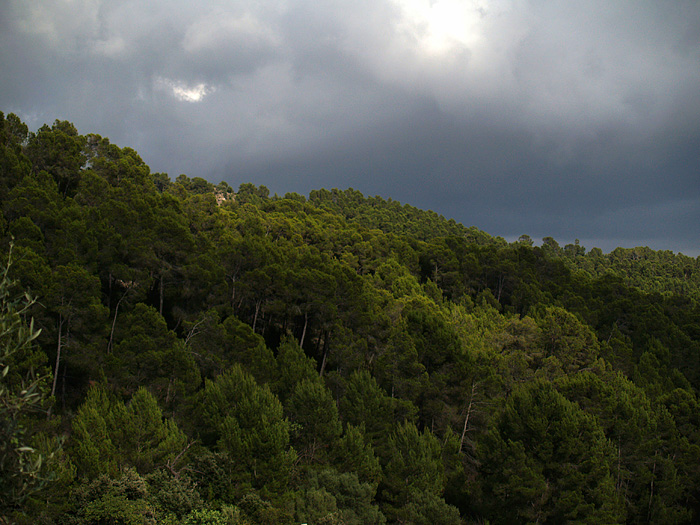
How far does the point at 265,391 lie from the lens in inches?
928

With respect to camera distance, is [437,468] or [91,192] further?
[91,192]

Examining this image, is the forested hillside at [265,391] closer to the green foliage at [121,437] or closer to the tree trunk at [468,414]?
the green foliage at [121,437]

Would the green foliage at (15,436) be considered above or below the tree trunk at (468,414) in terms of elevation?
above

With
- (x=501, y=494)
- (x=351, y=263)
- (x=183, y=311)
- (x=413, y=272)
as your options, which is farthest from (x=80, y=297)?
(x=413, y=272)

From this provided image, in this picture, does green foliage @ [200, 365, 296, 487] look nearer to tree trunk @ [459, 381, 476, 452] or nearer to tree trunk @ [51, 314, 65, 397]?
tree trunk @ [51, 314, 65, 397]

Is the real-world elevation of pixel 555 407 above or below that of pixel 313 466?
above

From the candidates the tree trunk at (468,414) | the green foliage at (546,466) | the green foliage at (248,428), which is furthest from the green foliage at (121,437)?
the tree trunk at (468,414)

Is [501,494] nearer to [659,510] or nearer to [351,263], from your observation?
[659,510]

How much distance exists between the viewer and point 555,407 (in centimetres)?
2655

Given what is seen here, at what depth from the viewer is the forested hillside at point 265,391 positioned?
19.7 m

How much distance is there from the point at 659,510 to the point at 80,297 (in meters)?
35.8

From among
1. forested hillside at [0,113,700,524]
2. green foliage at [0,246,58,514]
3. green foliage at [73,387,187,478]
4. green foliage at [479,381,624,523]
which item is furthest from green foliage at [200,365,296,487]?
green foliage at [0,246,58,514]

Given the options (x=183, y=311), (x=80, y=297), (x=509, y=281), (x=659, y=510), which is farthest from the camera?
(x=509, y=281)

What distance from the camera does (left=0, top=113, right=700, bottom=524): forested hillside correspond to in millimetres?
19694
